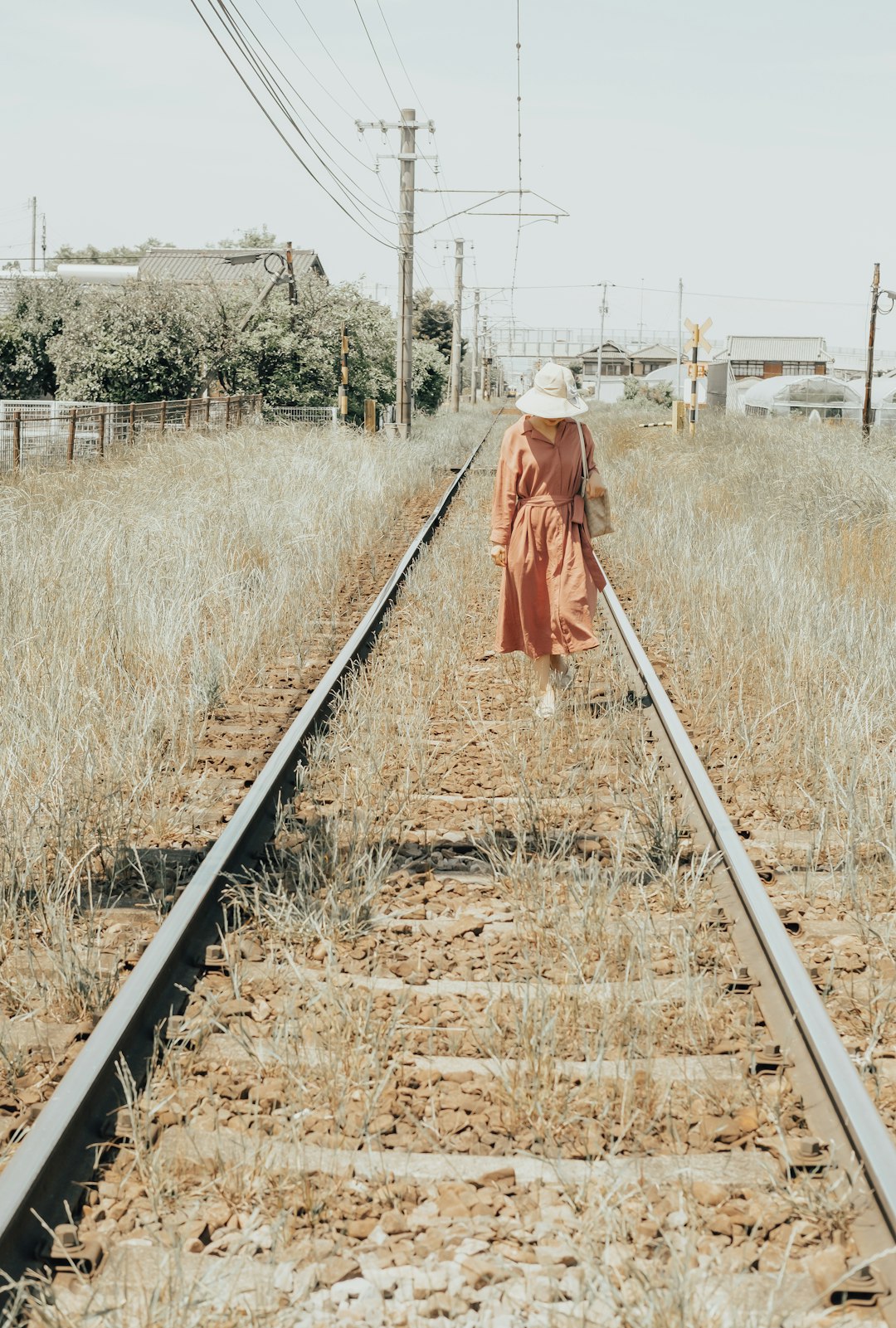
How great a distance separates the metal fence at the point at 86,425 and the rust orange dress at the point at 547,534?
1101 cm

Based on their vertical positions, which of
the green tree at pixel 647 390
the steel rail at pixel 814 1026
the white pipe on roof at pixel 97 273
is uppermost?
the white pipe on roof at pixel 97 273

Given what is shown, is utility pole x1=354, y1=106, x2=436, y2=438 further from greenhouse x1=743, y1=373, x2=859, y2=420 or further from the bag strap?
greenhouse x1=743, y1=373, x2=859, y2=420

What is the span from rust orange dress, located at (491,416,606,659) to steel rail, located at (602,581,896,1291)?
1527 millimetres

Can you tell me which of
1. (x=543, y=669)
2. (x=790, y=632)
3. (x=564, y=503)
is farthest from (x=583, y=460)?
(x=790, y=632)

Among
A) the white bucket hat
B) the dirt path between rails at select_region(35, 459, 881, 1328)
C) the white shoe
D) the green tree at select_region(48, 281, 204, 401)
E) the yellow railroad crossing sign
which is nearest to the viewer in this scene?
the dirt path between rails at select_region(35, 459, 881, 1328)

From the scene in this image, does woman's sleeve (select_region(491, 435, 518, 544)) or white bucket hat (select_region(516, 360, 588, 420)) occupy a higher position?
white bucket hat (select_region(516, 360, 588, 420))

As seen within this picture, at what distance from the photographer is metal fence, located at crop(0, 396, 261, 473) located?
60.2 ft

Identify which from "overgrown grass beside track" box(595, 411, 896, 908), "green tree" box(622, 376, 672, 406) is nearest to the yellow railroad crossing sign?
"overgrown grass beside track" box(595, 411, 896, 908)

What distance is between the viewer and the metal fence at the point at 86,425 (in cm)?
1836

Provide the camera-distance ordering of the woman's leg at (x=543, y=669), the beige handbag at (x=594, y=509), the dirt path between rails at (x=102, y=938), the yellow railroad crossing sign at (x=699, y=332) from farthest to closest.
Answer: the yellow railroad crossing sign at (x=699, y=332), the woman's leg at (x=543, y=669), the beige handbag at (x=594, y=509), the dirt path between rails at (x=102, y=938)

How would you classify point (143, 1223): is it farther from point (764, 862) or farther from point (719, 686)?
point (719, 686)

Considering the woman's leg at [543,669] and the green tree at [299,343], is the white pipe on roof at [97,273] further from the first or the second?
the woman's leg at [543,669]

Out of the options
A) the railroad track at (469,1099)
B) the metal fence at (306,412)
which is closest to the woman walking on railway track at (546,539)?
the railroad track at (469,1099)

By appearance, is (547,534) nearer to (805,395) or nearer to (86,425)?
(86,425)
